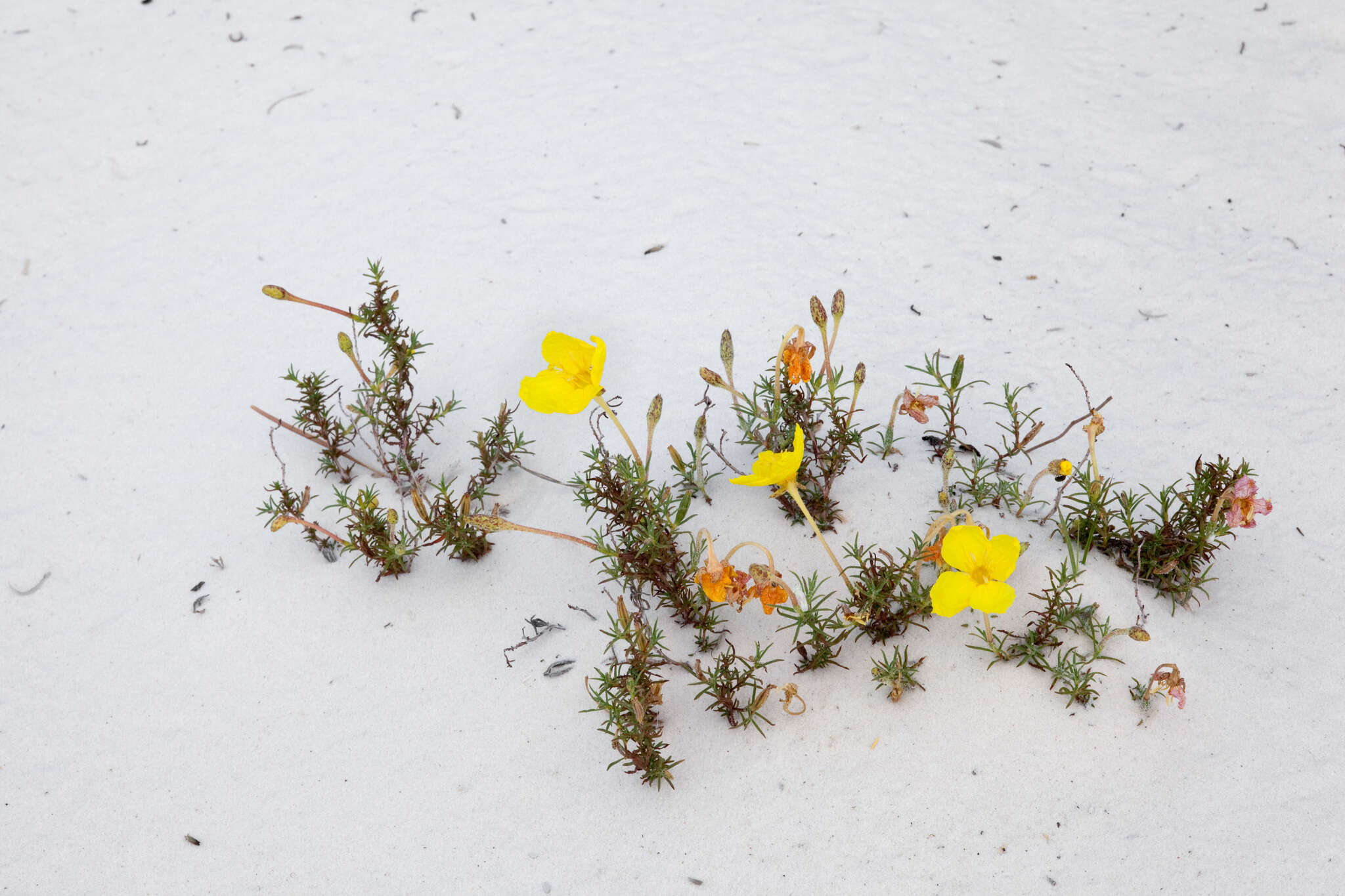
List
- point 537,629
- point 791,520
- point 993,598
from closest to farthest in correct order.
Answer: point 993,598
point 537,629
point 791,520

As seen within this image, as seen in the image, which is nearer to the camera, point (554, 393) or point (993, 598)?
point (993, 598)

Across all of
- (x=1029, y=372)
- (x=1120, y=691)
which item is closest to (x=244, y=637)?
(x=1120, y=691)

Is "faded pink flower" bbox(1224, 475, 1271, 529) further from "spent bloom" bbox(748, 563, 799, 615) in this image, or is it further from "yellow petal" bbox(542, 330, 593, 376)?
"yellow petal" bbox(542, 330, 593, 376)

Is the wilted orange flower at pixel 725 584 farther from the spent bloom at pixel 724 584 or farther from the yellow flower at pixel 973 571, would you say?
the yellow flower at pixel 973 571

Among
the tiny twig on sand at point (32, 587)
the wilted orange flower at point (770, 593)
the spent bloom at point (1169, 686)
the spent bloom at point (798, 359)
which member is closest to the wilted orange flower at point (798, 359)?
the spent bloom at point (798, 359)

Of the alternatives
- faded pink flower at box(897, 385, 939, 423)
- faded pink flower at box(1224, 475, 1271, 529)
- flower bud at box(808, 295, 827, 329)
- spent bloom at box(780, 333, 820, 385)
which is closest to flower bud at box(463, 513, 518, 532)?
spent bloom at box(780, 333, 820, 385)

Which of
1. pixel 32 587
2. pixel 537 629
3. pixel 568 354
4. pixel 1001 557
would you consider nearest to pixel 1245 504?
pixel 1001 557

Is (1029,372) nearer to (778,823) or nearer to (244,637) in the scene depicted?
(778,823)

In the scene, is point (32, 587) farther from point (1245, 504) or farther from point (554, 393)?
point (1245, 504)
